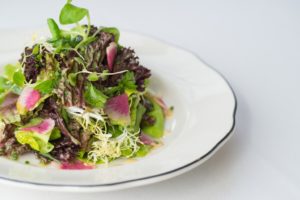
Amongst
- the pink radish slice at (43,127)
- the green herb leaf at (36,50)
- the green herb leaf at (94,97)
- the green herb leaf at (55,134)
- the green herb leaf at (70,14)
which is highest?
the green herb leaf at (70,14)

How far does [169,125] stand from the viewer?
3.91 m

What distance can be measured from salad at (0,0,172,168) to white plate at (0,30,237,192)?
0.17 meters

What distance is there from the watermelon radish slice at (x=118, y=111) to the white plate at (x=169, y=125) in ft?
1.08

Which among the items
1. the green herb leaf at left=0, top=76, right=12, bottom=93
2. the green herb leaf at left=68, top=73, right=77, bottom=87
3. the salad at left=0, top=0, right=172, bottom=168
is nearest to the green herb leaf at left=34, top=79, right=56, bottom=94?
the salad at left=0, top=0, right=172, bottom=168

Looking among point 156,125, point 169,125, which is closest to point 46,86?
point 156,125

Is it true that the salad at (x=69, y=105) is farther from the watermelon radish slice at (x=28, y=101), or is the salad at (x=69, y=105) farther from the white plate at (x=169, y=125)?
the white plate at (x=169, y=125)

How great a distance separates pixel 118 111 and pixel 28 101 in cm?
63

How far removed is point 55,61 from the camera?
3.51m

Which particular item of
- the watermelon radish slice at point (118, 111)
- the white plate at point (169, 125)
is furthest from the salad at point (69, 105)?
the white plate at point (169, 125)

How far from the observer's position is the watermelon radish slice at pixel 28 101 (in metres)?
3.41

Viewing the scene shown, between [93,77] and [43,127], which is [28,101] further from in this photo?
[93,77]

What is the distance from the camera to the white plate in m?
2.82

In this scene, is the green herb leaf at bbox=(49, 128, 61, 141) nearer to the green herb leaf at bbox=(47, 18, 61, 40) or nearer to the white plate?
the white plate

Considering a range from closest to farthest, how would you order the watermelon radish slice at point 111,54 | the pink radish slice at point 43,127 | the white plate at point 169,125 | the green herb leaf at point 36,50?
the white plate at point 169,125 → the pink radish slice at point 43,127 → the green herb leaf at point 36,50 → the watermelon radish slice at point 111,54
